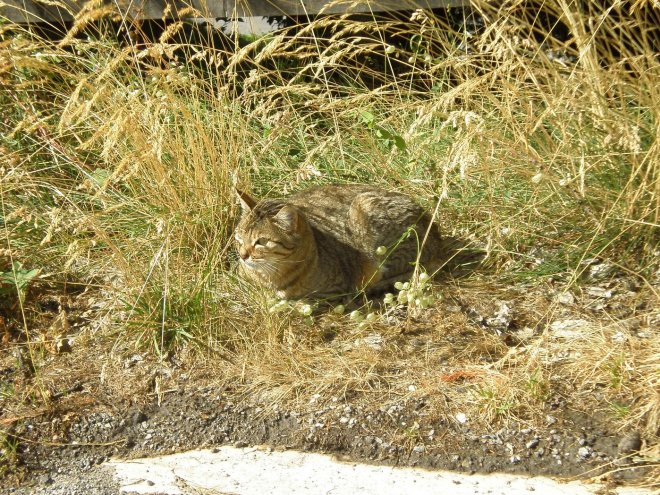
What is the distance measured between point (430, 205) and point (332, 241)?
56 cm

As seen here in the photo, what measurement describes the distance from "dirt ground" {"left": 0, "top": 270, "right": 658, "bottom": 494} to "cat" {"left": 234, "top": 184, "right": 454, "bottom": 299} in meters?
0.54

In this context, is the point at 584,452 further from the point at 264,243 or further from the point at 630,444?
the point at 264,243

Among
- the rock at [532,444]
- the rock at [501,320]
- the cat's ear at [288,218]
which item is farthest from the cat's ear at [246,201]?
the rock at [532,444]

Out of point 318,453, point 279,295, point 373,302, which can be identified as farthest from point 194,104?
point 318,453

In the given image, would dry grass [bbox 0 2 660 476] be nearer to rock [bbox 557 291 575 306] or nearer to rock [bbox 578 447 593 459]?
rock [bbox 557 291 575 306]

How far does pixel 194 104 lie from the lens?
4363 millimetres

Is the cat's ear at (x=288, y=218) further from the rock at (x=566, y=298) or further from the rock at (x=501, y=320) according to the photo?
the rock at (x=566, y=298)

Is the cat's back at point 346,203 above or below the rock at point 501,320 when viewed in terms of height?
above

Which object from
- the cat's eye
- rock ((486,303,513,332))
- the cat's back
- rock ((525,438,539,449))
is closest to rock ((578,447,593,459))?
rock ((525,438,539,449))

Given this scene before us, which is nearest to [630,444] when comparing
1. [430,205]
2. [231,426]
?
[231,426]

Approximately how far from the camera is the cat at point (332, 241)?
4.07m

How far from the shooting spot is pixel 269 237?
13.3 feet

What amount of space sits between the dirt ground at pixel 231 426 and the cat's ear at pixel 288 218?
31.2 inches

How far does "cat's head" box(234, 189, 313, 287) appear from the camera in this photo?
4039mm
